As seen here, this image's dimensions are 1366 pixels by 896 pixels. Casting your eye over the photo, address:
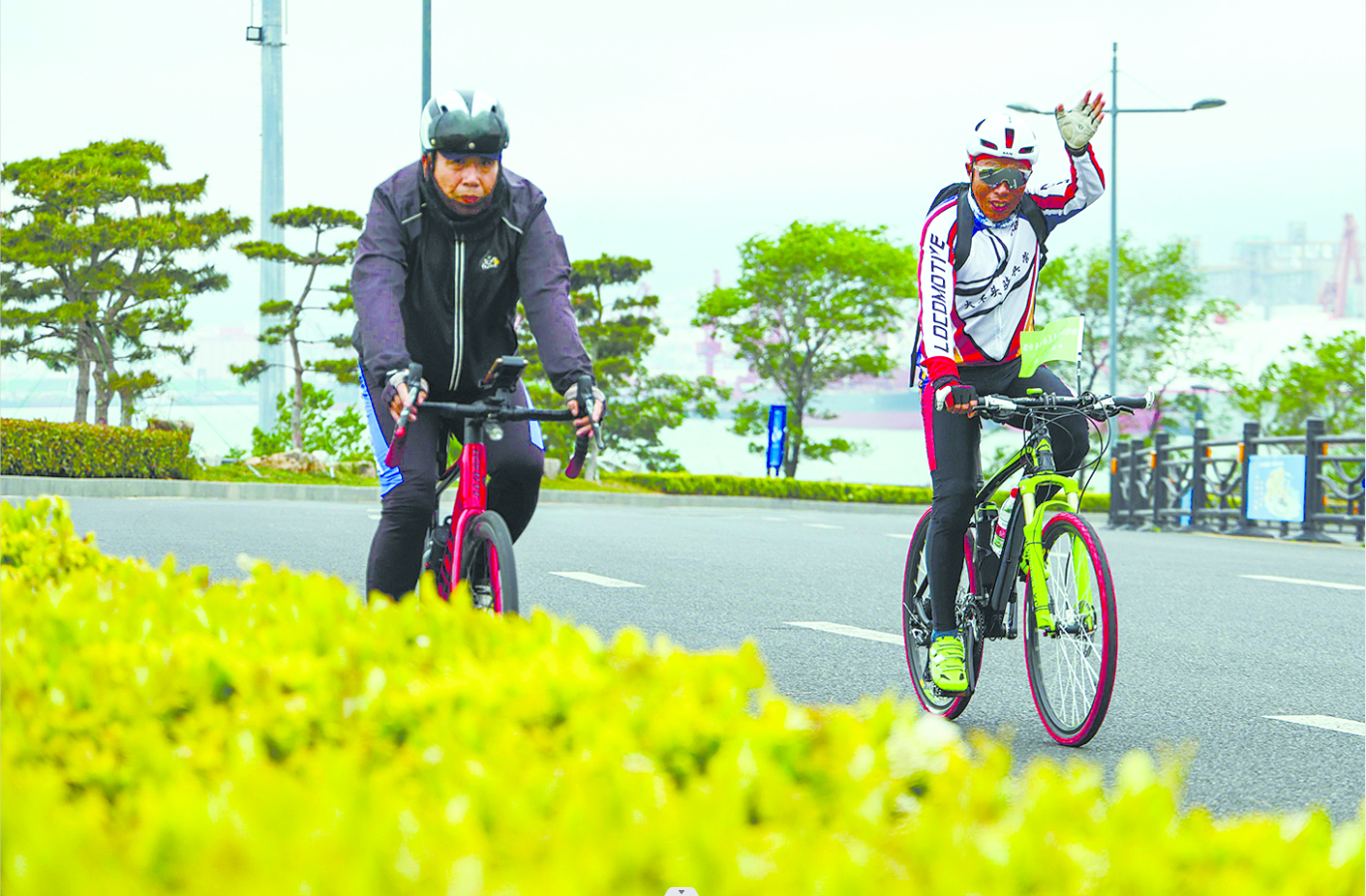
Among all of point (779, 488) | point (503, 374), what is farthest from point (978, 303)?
point (779, 488)

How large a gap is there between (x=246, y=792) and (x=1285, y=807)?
9.27ft

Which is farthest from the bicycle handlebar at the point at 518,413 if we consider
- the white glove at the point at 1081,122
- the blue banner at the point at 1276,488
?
the blue banner at the point at 1276,488

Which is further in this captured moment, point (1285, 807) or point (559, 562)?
point (559, 562)

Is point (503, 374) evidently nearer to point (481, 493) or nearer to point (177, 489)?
point (481, 493)

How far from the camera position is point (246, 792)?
4.54 feet

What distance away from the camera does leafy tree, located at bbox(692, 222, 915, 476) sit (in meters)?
41.6

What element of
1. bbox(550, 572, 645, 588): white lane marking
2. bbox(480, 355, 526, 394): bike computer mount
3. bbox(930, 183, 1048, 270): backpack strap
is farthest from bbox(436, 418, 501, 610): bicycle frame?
bbox(550, 572, 645, 588): white lane marking

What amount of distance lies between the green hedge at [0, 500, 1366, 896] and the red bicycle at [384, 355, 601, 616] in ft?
3.67

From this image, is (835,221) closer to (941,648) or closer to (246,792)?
(941,648)

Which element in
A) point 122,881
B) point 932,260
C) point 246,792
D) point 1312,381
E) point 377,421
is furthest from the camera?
point 1312,381

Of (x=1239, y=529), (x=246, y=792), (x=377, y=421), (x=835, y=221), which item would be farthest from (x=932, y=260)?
(x=835, y=221)

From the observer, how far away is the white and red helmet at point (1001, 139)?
14.1 ft

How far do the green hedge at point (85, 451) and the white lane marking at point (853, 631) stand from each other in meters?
17.3

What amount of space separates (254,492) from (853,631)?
17238mm
